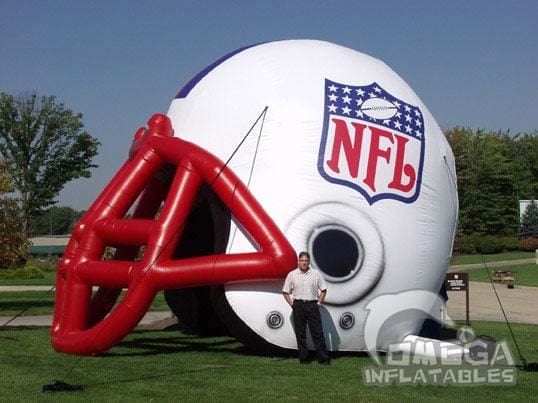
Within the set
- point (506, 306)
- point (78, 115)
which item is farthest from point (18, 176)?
point (506, 306)

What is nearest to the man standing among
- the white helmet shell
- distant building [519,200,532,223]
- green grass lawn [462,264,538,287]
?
the white helmet shell

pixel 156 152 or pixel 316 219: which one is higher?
pixel 156 152

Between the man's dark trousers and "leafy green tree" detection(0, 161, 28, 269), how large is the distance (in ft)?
38.2

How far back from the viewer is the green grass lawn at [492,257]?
156 feet

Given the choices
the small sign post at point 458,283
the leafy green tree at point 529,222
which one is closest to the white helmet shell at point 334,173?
the small sign post at point 458,283

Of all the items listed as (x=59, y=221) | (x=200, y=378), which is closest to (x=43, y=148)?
(x=200, y=378)

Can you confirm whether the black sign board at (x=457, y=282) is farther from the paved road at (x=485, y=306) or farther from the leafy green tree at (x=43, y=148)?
the leafy green tree at (x=43, y=148)

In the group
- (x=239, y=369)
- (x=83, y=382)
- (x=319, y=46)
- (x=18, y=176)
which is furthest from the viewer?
(x=18, y=176)

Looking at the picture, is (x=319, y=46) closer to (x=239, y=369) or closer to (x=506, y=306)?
(x=239, y=369)

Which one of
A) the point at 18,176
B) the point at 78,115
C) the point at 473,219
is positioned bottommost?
the point at 473,219

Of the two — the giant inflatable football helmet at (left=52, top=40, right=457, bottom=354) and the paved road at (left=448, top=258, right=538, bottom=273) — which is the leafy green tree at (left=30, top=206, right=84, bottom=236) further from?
the giant inflatable football helmet at (left=52, top=40, right=457, bottom=354)

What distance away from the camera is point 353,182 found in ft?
38.0

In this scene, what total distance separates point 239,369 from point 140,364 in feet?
4.27

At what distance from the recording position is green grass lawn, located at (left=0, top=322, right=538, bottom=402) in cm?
903
